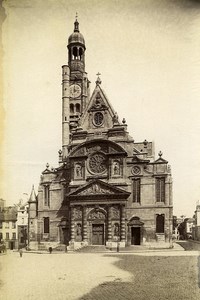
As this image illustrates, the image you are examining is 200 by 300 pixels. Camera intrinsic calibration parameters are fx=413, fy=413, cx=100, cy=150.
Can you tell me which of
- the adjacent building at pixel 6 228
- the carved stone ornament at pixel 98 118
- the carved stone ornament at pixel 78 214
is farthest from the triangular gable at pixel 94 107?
the adjacent building at pixel 6 228

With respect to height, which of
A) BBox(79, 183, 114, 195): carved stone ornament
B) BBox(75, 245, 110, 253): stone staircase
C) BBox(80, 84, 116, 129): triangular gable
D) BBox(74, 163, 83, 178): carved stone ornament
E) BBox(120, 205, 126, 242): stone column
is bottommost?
BBox(75, 245, 110, 253): stone staircase

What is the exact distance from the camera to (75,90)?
12453 mm

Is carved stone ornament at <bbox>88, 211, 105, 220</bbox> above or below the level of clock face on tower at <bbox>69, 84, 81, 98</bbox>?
below

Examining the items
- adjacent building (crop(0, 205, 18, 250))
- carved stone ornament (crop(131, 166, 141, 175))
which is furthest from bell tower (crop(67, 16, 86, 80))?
adjacent building (crop(0, 205, 18, 250))

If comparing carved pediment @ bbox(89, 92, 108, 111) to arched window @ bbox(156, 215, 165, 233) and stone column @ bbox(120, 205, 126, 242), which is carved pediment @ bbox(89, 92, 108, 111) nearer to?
stone column @ bbox(120, 205, 126, 242)

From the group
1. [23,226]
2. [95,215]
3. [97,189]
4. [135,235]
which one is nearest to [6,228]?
[23,226]

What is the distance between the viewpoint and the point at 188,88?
696 centimetres

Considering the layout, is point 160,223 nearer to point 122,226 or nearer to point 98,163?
point 122,226

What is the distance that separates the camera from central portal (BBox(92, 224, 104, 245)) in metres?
12.2

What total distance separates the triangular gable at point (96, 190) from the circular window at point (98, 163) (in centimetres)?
38

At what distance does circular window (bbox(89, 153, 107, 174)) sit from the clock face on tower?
1.93 metres

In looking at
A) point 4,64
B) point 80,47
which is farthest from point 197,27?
point 4,64

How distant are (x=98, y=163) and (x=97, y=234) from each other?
214cm

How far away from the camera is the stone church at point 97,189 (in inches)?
430
